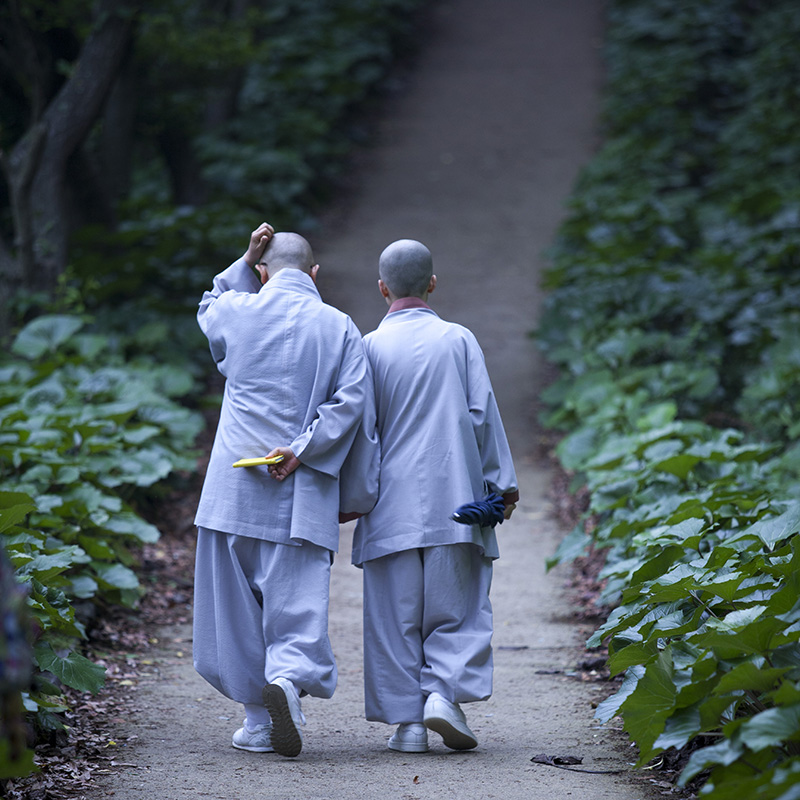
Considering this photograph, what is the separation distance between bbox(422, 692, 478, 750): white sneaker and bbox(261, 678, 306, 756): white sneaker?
15.9 inches

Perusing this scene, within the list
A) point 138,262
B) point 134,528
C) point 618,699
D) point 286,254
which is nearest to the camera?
point 618,699

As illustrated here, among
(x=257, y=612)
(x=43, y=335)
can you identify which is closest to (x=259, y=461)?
(x=257, y=612)

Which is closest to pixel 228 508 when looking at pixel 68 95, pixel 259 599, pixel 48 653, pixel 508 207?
pixel 259 599

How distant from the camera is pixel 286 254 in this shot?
345 centimetres

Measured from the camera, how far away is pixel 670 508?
169 inches

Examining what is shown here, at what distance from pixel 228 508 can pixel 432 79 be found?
16.2 meters

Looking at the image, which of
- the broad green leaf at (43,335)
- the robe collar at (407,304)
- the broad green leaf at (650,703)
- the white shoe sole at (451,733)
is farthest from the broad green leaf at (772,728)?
the broad green leaf at (43,335)

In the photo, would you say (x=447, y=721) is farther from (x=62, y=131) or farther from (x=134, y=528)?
(x=62, y=131)

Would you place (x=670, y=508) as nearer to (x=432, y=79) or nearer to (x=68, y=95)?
(x=68, y=95)

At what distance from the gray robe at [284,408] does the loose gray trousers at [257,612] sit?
74 millimetres

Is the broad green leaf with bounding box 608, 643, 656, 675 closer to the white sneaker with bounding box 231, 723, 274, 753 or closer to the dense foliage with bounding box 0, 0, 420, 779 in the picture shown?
the white sneaker with bounding box 231, 723, 274, 753

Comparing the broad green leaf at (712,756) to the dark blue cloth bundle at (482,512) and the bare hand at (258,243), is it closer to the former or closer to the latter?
the dark blue cloth bundle at (482,512)

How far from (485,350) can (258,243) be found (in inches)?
251

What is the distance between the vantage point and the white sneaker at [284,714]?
2.97m
